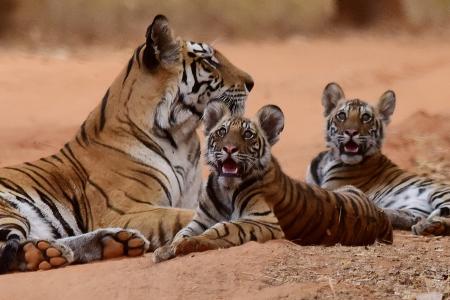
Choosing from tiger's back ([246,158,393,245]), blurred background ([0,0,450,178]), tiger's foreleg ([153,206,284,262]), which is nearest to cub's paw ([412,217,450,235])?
tiger's back ([246,158,393,245])

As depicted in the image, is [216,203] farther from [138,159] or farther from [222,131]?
[138,159]

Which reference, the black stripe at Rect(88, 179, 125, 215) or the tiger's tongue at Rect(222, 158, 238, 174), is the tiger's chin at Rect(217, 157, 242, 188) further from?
the black stripe at Rect(88, 179, 125, 215)

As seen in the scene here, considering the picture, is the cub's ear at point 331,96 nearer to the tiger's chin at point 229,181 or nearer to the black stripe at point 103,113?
the black stripe at point 103,113

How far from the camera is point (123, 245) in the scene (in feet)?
22.2

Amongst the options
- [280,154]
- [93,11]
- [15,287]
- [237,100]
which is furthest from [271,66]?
[15,287]

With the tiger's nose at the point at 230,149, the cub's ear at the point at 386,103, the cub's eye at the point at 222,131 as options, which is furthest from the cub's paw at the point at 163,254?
the cub's ear at the point at 386,103

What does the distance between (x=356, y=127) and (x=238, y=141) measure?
255 centimetres

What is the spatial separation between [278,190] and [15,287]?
1.60m

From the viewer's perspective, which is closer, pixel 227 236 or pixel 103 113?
pixel 227 236

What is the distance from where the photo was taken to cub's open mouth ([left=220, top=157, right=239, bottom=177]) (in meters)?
6.61

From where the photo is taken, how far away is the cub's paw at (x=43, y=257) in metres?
6.53

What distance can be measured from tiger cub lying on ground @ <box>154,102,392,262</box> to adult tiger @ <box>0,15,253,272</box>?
0.55m

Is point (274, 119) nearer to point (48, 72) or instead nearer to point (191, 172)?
point (191, 172)

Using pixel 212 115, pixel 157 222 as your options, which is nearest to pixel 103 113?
pixel 157 222
